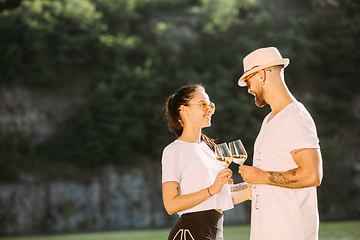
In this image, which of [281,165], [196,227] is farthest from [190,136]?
[281,165]

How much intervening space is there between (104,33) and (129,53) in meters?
2.42

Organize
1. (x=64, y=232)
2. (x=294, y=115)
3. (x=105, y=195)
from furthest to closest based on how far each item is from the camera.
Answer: (x=105, y=195) < (x=64, y=232) < (x=294, y=115)

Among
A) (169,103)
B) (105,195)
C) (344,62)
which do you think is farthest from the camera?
(344,62)

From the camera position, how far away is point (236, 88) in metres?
25.3

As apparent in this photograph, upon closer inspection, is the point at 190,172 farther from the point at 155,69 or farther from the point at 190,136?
the point at 155,69

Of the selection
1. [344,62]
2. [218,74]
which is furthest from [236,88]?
[344,62]

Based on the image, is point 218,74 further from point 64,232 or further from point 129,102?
point 64,232

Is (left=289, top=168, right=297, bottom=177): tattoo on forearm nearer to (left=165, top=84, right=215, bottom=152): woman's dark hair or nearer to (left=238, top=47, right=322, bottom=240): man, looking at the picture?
(left=238, top=47, right=322, bottom=240): man

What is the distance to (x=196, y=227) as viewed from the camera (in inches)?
92.3

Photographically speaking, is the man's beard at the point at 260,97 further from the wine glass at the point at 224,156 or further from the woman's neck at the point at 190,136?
the woman's neck at the point at 190,136

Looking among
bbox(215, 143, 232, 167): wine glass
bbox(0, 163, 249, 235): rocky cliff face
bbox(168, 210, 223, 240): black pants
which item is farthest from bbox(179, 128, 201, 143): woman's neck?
bbox(0, 163, 249, 235): rocky cliff face

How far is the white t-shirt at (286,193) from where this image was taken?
1.97 meters

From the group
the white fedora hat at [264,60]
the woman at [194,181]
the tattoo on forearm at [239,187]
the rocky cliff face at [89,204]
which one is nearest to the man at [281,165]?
the white fedora hat at [264,60]

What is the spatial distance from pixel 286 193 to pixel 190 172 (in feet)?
1.93
